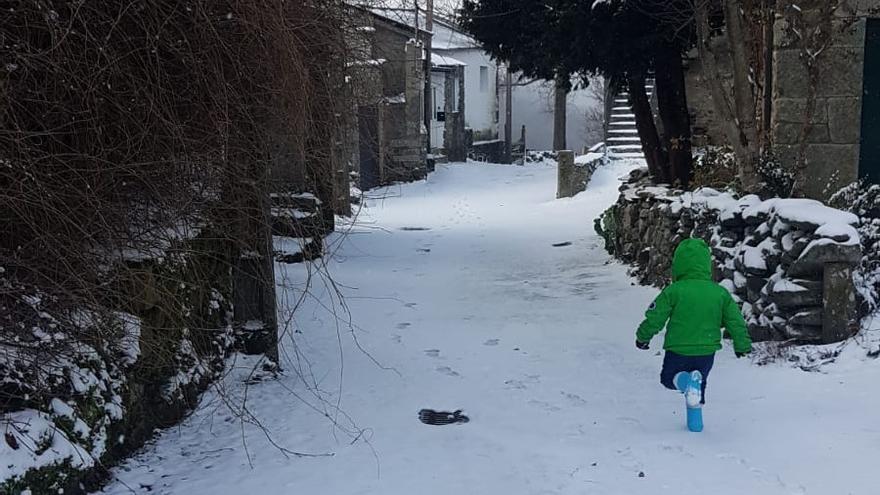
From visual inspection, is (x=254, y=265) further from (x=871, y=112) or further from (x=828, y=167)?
(x=871, y=112)

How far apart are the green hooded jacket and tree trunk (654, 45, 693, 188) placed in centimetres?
516

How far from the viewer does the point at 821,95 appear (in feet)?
22.0

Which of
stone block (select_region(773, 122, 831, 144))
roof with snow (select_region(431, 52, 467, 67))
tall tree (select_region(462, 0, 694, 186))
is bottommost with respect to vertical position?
stone block (select_region(773, 122, 831, 144))

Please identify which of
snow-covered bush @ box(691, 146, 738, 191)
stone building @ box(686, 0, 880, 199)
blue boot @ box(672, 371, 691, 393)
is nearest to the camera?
blue boot @ box(672, 371, 691, 393)

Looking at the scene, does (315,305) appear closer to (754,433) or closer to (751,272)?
(751,272)

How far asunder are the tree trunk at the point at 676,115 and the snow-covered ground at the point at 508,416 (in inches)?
Answer: 84.4

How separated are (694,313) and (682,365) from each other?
1.04 ft

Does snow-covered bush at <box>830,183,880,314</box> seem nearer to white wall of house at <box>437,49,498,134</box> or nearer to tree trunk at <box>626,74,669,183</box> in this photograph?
tree trunk at <box>626,74,669,183</box>

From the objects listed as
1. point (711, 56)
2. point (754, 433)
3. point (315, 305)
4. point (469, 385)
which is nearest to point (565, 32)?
point (711, 56)

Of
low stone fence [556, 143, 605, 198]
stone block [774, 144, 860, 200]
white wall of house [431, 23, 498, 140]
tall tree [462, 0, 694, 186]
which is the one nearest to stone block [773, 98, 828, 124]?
stone block [774, 144, 860, 200]

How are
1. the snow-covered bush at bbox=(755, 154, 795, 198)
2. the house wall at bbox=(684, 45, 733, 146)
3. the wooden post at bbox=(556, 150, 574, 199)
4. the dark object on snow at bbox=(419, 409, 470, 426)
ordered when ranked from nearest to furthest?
the dark object on snow at bbox=(419, 409, 470, 426) < the snow-covered bush at bbox=(755, 154, 795, 198) < the house wall at bbox=(684, 45, 733, 146) < the wooden post at bbox=(556, 150, 574, 199)

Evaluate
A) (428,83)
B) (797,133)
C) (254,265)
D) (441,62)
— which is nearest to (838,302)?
(797,133)

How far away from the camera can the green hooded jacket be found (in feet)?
14.8

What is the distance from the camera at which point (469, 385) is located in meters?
5.51
